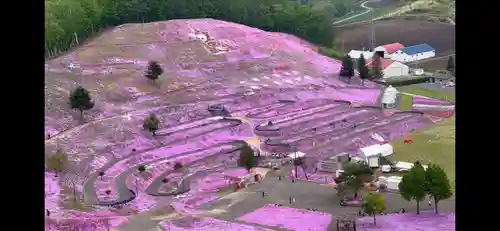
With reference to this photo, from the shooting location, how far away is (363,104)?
23.2 feet

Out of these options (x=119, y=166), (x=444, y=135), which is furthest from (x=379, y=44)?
(x=119, y=166)

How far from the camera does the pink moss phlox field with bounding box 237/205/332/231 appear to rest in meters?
4.06

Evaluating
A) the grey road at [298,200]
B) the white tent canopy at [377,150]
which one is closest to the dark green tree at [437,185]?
the grey road at [298,200]

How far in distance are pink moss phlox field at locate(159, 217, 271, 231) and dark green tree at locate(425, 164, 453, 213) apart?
1.01m

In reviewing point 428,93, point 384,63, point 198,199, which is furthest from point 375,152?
point 384,63

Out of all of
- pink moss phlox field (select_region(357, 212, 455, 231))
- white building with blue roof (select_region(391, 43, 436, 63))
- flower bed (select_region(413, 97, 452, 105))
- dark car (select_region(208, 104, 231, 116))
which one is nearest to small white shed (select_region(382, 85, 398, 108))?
flower bed (select_region(413, 97, 452, 105))

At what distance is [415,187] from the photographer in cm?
410

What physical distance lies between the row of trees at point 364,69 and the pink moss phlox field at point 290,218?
3477 millimetres

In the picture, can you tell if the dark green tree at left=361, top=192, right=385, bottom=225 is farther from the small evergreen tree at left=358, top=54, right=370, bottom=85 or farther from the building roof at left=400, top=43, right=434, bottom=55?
the building roof at left=400, top=43, right=434, bottom=55

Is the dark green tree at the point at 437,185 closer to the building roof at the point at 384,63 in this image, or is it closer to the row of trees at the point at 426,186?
the row of trees at the point at 426,186

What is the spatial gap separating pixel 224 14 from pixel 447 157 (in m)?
4.14

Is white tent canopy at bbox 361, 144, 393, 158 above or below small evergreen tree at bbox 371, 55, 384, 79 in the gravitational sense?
below

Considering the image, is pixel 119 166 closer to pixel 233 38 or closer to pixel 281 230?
pixel 281 230

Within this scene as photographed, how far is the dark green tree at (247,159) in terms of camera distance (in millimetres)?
5320
